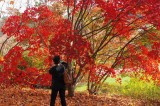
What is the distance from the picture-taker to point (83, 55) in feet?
41.5

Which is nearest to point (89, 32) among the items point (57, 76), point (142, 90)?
point (57, 76)

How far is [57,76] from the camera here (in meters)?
9.05

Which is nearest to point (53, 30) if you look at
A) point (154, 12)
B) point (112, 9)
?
point (112, 9)

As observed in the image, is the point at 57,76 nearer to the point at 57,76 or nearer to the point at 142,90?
the point at 57,76

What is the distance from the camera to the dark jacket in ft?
29.5

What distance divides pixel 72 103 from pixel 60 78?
334 centimetres

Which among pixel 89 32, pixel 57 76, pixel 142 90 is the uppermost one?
pixel 89 32

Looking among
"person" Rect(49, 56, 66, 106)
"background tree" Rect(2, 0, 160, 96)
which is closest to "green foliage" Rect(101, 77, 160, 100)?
"background tree" Rect(2, 0, 160, 96)

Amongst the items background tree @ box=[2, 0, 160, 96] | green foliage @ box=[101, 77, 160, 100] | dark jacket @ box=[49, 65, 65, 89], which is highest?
background tree @ box=[2, 0, 160, 96]

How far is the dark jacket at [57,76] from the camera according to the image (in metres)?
9.00

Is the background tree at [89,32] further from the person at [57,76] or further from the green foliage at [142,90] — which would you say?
the green foliage at [142,90]

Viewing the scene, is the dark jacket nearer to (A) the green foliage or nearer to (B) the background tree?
(B) the background tree

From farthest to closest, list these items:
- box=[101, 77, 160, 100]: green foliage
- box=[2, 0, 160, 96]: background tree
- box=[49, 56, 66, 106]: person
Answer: box=[101, 77, 160, 100]: green foliage, box=[2, 0, 160, 96]: background tree, box=[49, 56, 66, 106]: person

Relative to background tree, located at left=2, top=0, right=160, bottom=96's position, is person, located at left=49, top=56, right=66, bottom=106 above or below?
below
